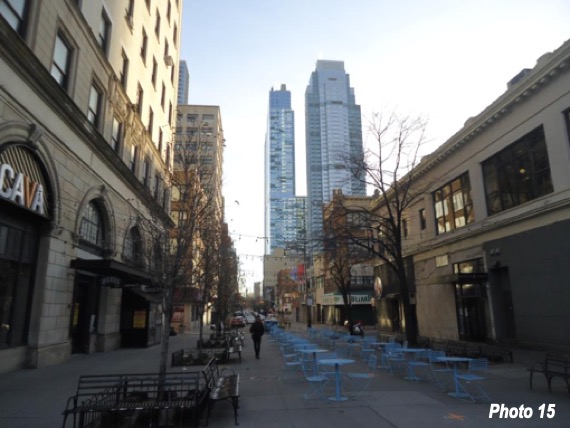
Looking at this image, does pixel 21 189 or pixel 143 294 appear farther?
pixel 143 294

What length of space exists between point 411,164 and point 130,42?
18499 millimetres

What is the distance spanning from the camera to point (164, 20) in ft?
113

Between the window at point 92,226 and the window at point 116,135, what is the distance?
416 cm

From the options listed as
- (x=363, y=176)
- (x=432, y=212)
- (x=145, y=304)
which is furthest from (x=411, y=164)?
(x=145, y=304)

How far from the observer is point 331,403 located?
921 cm

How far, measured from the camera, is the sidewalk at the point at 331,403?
765 centimetres

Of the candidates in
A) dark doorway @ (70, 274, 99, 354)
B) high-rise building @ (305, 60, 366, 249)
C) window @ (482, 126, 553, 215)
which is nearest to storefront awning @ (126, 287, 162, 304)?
dark doorway @ (70, 274, 99, 354)

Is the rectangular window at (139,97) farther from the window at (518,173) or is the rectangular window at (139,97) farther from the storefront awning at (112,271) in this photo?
the window at (518,173)

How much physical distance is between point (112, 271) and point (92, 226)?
3.61 metres

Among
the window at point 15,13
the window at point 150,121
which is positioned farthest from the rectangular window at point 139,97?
the window at point 15,13

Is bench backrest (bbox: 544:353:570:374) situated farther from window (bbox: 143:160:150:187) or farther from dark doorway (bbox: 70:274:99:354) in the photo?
window (bbox: 143:160:150:187)

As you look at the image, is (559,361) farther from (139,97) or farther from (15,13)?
(139,97)

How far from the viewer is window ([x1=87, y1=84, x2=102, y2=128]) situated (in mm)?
20172

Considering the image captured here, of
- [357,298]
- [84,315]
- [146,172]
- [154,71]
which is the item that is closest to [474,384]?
[84,315]
